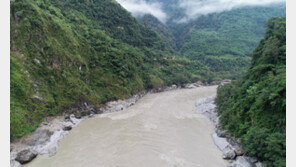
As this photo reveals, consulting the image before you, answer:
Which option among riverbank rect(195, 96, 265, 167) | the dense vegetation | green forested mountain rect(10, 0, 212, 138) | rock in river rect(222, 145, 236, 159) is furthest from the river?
green forested mountain rect(10, 0, 212, 138)

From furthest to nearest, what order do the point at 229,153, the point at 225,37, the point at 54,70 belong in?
1. the point at 225,37
2. the point at 54,70
3. the point at 229,153

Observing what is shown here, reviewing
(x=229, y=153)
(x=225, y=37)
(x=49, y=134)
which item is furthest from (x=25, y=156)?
(x=225, y=37)

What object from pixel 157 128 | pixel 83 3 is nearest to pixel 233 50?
pixel 83 3

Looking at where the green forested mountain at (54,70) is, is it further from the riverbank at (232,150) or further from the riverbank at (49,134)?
the riverbank at (232,150)

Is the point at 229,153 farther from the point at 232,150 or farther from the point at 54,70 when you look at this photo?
the point at 54,70

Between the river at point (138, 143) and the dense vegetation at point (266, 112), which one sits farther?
the river at point (138, 143)

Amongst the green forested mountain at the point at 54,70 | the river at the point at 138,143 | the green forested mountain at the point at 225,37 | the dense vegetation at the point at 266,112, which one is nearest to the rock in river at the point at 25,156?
the river at the point at 138,143
